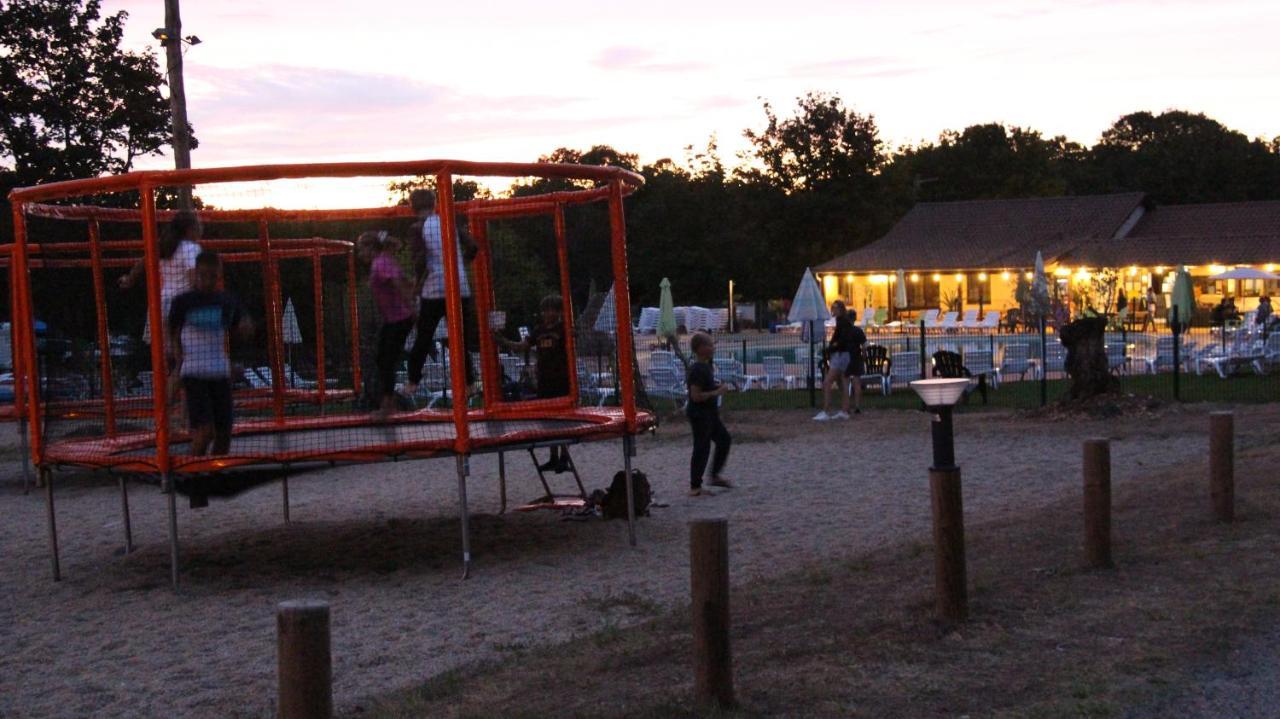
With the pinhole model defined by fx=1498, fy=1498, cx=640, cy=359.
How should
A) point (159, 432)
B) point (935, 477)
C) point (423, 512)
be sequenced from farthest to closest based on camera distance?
point (423, 512)
point (159, 432)
point (935, 477)

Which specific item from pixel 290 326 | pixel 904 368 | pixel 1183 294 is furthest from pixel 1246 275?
pixel 290 326

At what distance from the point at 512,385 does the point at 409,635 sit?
5739 mm

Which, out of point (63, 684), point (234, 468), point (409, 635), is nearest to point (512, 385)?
point (234, 468)

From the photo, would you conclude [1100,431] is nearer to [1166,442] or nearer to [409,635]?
[1166,442]

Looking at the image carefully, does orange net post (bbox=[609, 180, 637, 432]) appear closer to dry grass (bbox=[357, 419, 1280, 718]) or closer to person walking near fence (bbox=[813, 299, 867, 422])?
dry grass (bbox=[357, 419, 1280, 718])

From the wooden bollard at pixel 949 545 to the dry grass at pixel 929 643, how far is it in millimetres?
116

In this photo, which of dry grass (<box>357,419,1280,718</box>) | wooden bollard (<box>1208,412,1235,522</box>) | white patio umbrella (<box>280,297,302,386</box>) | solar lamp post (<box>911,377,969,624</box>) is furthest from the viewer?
white patio umbrella (<box>280,297,302,386</box>)

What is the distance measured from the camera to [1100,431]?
1822cm

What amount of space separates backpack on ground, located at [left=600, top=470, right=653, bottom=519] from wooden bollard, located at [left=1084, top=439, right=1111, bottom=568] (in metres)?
4.38

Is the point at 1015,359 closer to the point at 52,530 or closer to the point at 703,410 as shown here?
the point at 703,410

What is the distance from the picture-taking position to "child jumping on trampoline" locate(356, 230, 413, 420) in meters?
11.2

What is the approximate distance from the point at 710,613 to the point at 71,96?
27.9m

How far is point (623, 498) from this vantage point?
1278 cm

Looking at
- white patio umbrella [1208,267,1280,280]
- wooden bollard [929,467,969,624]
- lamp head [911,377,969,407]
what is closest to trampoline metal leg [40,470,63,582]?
wooden bollard [929,467,969,624]
